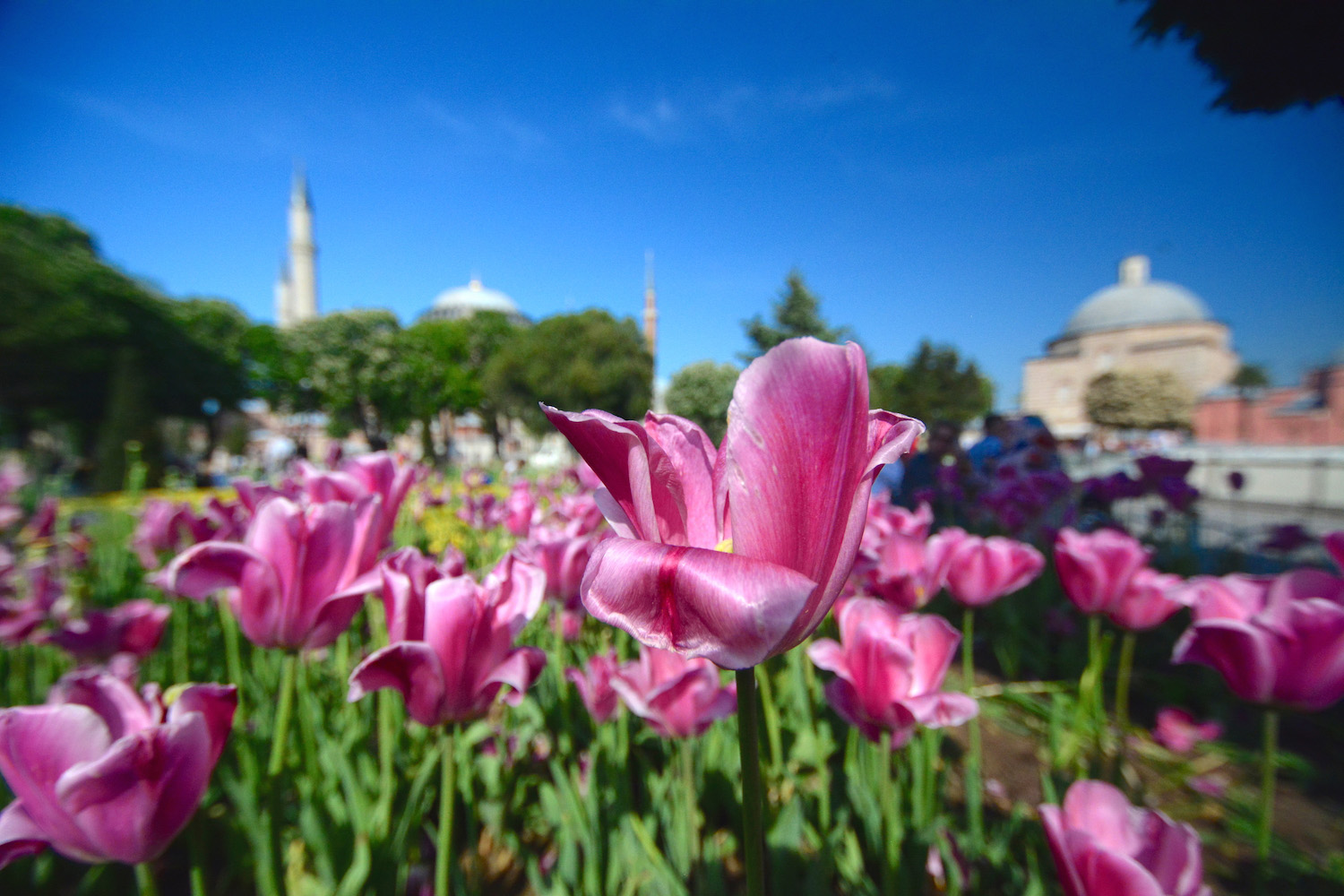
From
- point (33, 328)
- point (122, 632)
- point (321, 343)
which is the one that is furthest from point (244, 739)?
point (321, 343)

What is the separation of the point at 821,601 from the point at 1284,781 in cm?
283

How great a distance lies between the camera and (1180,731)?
220cm

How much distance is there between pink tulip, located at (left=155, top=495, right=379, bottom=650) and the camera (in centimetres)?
93

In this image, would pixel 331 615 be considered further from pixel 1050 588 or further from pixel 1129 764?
pixel 1050 588

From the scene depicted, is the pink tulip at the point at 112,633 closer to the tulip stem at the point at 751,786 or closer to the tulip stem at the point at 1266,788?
the tulip stem at the point at 751,786

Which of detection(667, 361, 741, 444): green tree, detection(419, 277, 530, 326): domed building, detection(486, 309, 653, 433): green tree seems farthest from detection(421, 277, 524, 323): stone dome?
detection(667, 361, 741, 444): green tree

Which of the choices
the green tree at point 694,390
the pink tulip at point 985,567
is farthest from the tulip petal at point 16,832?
the green tree at point 694,390

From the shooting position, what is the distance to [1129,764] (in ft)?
6.82

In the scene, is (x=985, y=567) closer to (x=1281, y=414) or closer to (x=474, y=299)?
(x=1281, y=414)

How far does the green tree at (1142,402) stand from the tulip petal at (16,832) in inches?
1805

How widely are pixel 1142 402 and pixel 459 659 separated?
1798 inches

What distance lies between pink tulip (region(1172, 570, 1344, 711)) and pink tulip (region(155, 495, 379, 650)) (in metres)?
1.41

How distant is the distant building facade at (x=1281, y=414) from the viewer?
25.7 metres

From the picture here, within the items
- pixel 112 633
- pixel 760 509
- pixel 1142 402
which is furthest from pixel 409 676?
pixel 1142 402
